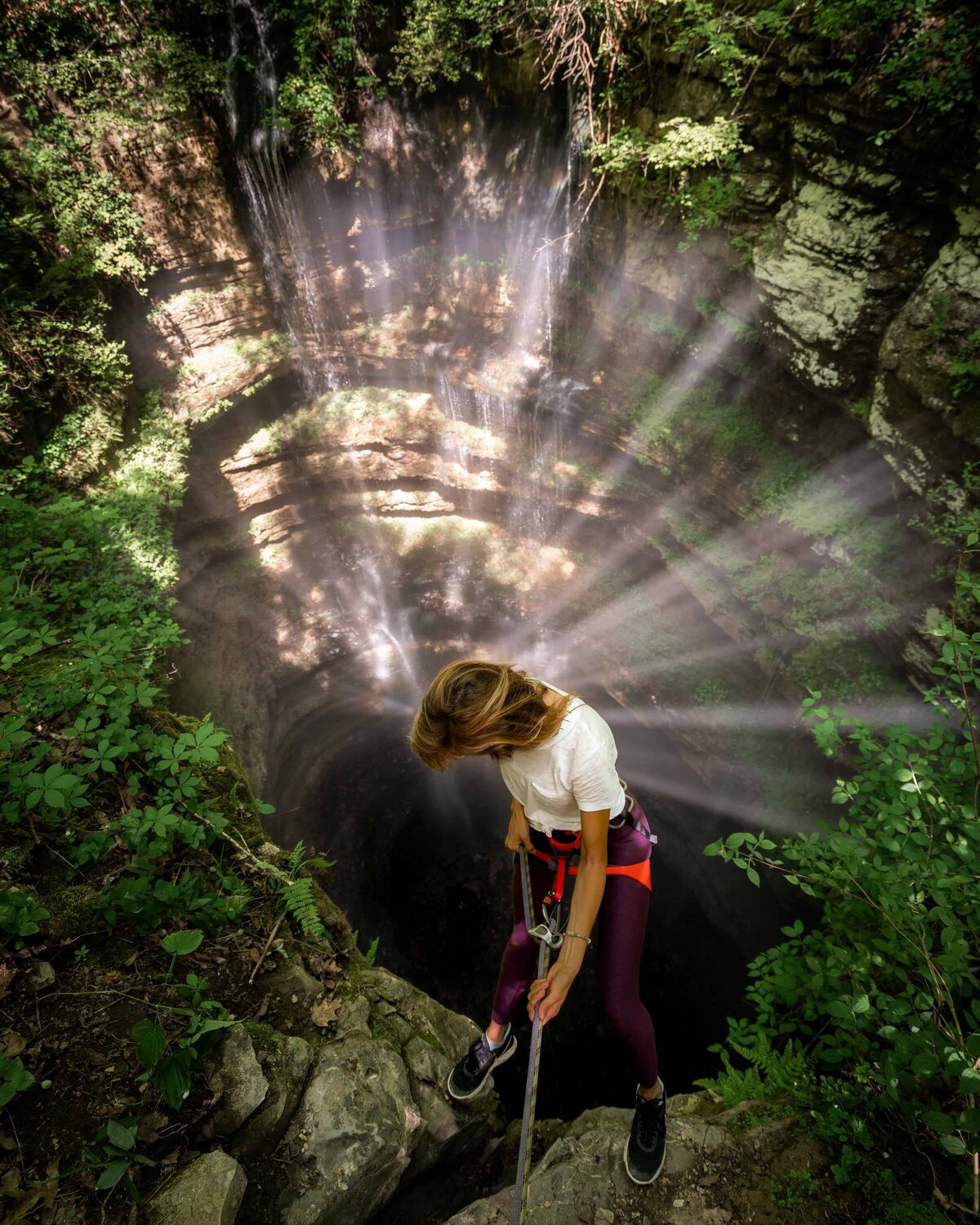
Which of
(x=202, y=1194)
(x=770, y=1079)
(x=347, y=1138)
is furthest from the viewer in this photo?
(x=770, y=1079)

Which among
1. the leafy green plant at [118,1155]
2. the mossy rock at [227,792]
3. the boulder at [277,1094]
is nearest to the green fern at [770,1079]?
the boulder at [277,1094]

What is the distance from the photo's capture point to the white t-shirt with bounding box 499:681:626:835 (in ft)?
6.92

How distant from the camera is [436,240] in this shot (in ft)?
31.2

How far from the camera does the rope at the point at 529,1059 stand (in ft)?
6.18

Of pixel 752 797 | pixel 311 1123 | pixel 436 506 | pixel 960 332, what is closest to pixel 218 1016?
pixel 311 1123

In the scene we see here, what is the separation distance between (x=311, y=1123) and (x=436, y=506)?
11.1 m

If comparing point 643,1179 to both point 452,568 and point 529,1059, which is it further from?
point 452,568

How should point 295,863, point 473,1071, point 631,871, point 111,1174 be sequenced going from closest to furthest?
point 111,1174
point 631,871
point 473,1071
point 295,863

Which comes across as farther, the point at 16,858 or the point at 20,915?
the point at 16,858

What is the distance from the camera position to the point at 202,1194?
1810 mm

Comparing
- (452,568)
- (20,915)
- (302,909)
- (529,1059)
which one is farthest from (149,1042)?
(452,568)

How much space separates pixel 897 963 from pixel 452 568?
1070 cm

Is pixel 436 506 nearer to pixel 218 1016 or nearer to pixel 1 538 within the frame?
pixel 1 538

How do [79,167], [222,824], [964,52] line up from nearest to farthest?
[222,824], [964,52], [79,167]
